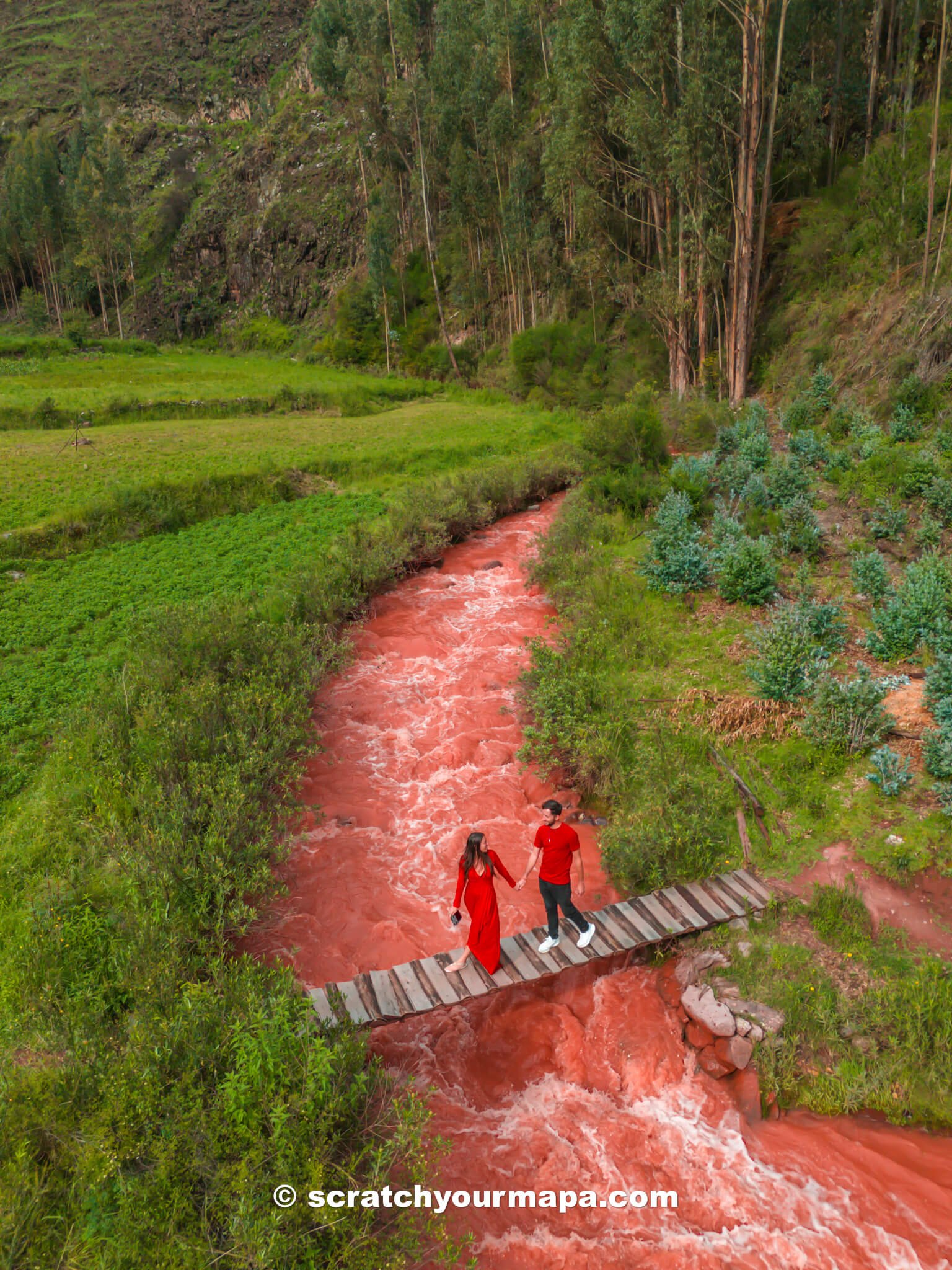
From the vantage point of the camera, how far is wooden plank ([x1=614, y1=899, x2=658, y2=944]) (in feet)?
21.9

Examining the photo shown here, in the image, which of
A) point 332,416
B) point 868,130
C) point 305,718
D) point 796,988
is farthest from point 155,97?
point 796,988

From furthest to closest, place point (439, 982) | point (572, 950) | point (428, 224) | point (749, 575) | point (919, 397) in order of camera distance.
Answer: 1. point (428, 224)
2. point (919, 397)
3. point (749, 575)
4. point (572, 950)
5. point (439, 982)

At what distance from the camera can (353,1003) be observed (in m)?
6.13

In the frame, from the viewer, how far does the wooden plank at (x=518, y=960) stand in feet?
21.0

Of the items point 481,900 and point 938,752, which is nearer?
point 481,900

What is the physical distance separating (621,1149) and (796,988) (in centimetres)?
187

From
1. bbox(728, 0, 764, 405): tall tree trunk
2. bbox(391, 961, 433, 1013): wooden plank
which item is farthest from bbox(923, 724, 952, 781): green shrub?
bbox(728, 0, 764, 405): tall tree trunk

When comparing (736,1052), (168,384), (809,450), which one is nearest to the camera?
(736,1052)

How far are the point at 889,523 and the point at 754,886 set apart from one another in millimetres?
7976

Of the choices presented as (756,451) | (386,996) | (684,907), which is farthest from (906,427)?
(386,996)

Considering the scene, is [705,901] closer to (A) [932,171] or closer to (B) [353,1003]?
(B) [353,1003]

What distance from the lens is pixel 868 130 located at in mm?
24750

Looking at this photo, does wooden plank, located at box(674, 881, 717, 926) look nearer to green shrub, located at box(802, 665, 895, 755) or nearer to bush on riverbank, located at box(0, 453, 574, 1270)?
green shrub, located at box(802, 665, 895, 755)

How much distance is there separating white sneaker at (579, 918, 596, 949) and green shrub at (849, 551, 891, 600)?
686 cm
